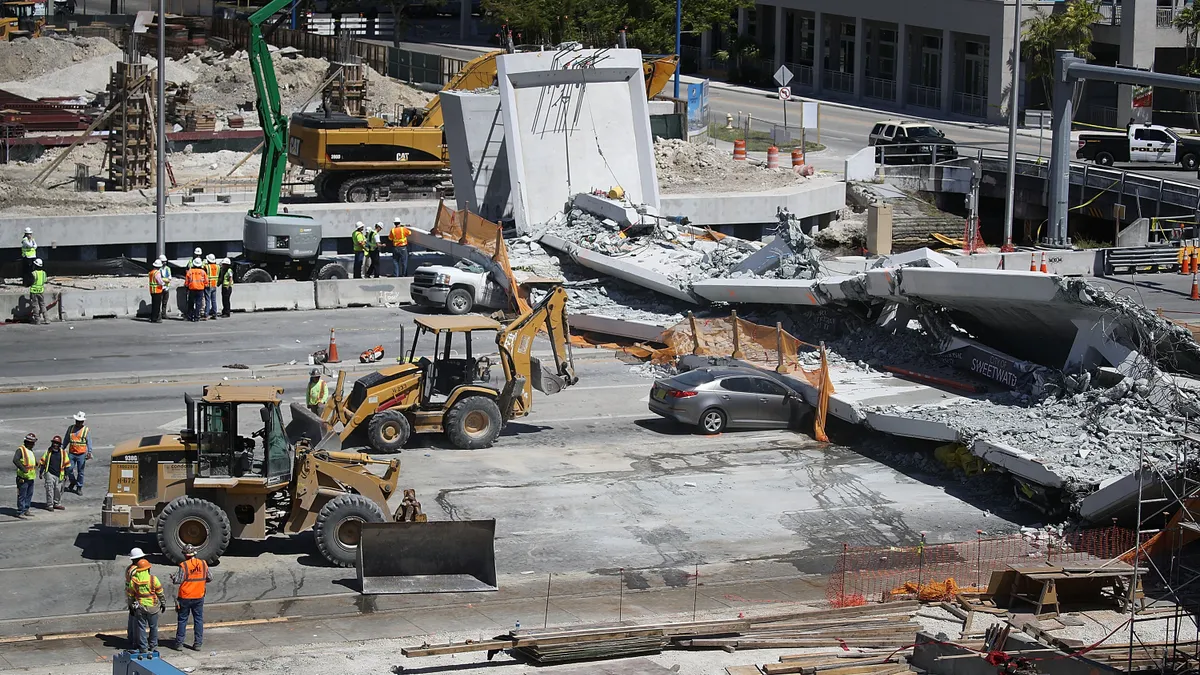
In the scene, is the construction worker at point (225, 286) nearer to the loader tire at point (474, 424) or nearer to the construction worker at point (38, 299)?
the construction worker at point (38, 299)

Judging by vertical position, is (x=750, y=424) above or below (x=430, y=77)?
below

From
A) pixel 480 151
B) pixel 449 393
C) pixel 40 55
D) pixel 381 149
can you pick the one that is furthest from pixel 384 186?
pixel 40 55

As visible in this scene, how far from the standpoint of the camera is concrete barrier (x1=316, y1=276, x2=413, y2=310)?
3772 cm

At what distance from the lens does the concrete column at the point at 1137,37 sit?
67.6 meters

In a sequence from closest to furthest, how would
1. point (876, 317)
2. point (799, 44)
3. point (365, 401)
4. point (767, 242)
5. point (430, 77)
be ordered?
1. point (365, 401)
2. point (876, 317)
3. point (767, 242)
4. point (430, 77)
5. point (799, 44)

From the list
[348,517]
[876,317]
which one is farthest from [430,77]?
[348,517]

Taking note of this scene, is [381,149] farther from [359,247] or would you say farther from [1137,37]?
[1137,37]

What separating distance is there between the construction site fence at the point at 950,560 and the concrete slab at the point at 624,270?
13.1 metres

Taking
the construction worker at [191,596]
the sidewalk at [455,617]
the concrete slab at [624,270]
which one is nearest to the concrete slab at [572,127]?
the concrete slab at [624,270]

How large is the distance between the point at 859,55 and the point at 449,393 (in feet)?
178

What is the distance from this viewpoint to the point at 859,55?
3009 inches

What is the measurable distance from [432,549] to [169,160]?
3913cm

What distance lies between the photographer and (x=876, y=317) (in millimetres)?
30672

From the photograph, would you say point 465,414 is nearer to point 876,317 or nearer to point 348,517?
point 348,517
